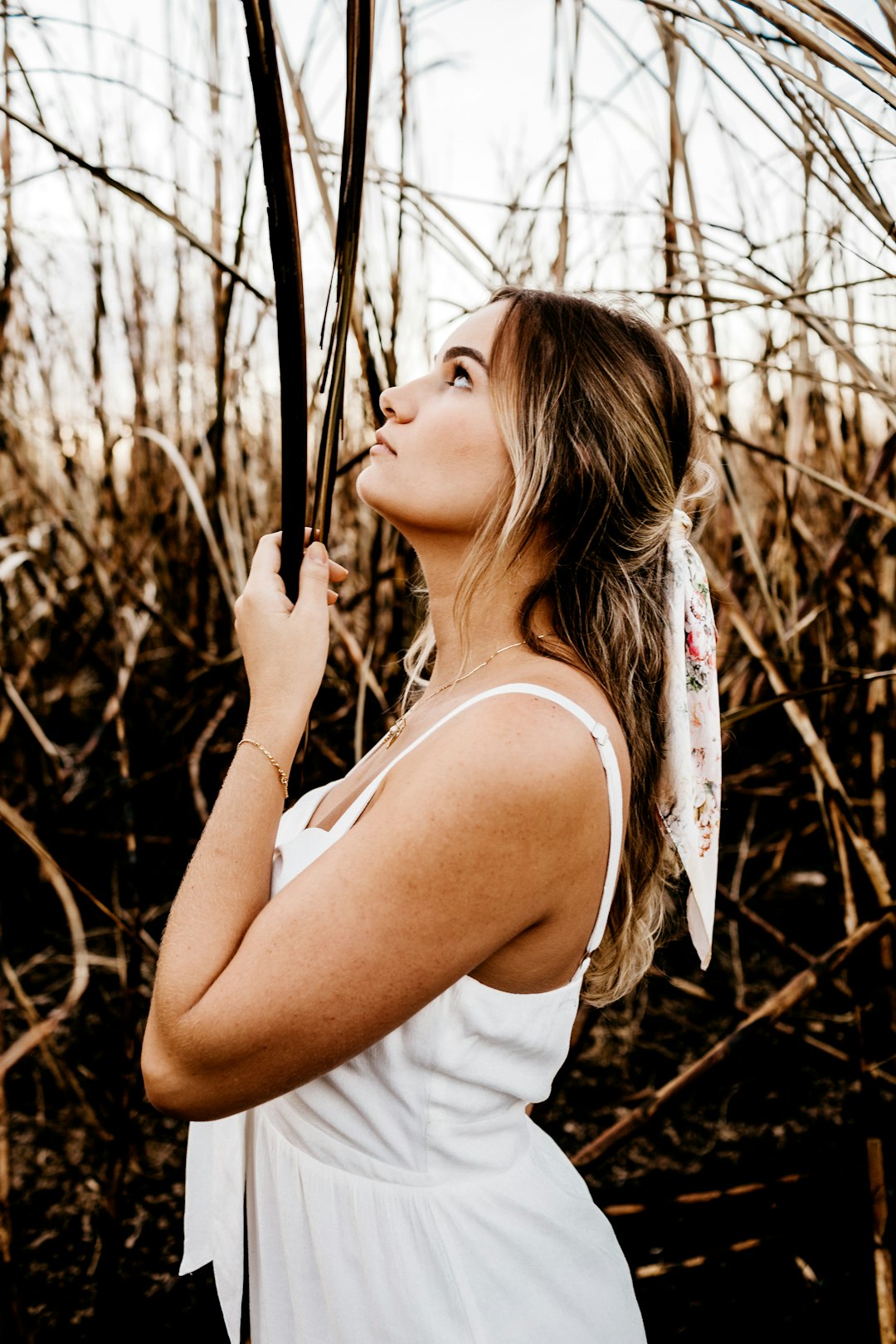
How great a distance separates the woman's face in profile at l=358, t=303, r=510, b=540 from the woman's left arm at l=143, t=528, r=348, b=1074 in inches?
3.3

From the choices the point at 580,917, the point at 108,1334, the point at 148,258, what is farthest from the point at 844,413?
the point at 108,1334

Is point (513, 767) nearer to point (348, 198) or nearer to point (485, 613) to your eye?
point (485, 613)

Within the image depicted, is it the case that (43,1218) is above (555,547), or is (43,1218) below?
below

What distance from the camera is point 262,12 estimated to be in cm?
44

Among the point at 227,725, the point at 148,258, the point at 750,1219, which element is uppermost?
the point at 148,258

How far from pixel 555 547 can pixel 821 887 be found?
2.09 m

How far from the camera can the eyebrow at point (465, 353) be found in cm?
92

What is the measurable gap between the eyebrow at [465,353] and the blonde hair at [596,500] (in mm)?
11

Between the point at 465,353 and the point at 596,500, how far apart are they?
0.19m

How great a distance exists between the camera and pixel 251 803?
76 cm

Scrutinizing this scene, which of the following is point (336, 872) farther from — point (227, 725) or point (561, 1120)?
point (227, 725)

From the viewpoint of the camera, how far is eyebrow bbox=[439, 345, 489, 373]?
0.92 metres

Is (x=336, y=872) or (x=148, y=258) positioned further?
(x=148, y=258)

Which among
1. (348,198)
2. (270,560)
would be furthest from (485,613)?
(348,198)
